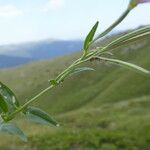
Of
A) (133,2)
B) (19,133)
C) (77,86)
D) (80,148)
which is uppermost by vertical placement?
(133,2)

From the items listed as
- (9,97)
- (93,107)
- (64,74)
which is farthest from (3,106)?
(93,107)

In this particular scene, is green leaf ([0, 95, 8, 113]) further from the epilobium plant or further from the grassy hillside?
the grassy hillside

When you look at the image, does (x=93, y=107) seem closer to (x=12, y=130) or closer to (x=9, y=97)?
(x=9, y=97)

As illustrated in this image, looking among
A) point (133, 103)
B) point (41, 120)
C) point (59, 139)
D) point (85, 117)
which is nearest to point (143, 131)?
point (59, 139)

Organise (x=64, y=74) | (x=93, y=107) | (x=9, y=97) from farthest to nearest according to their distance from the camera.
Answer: (x=93, y=107)
(x=9, y=97)
(x=64, y=74)

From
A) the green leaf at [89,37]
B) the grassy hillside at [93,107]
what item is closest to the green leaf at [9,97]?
the green leaf at [89,37]

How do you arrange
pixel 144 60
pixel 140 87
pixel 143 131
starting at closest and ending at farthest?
pixel 143 131, pixel 140 87, pixel 144 60

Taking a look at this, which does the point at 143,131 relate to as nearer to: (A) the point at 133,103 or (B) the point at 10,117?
(A) the point at 133,103
